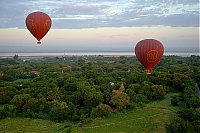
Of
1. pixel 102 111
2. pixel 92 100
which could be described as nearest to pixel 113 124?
pixel 102 111

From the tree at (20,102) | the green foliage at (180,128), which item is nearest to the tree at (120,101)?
the green foliage at (180,128)

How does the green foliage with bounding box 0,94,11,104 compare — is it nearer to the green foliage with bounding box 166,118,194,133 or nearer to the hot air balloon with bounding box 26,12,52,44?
the hot air balloon with bounding box 26,12,52,44

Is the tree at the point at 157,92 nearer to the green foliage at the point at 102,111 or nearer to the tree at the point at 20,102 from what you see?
the green foliage at the point at 102,111

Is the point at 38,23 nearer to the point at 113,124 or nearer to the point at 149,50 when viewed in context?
the point at 149,50

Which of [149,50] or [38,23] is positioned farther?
[38,23]

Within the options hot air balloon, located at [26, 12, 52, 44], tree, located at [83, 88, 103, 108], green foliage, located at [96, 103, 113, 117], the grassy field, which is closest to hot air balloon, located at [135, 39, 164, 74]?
the grassy field

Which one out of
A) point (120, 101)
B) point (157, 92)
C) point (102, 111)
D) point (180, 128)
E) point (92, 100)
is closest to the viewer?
point (180, 128)

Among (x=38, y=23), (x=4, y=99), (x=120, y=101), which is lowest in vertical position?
(x=4, y=99)
